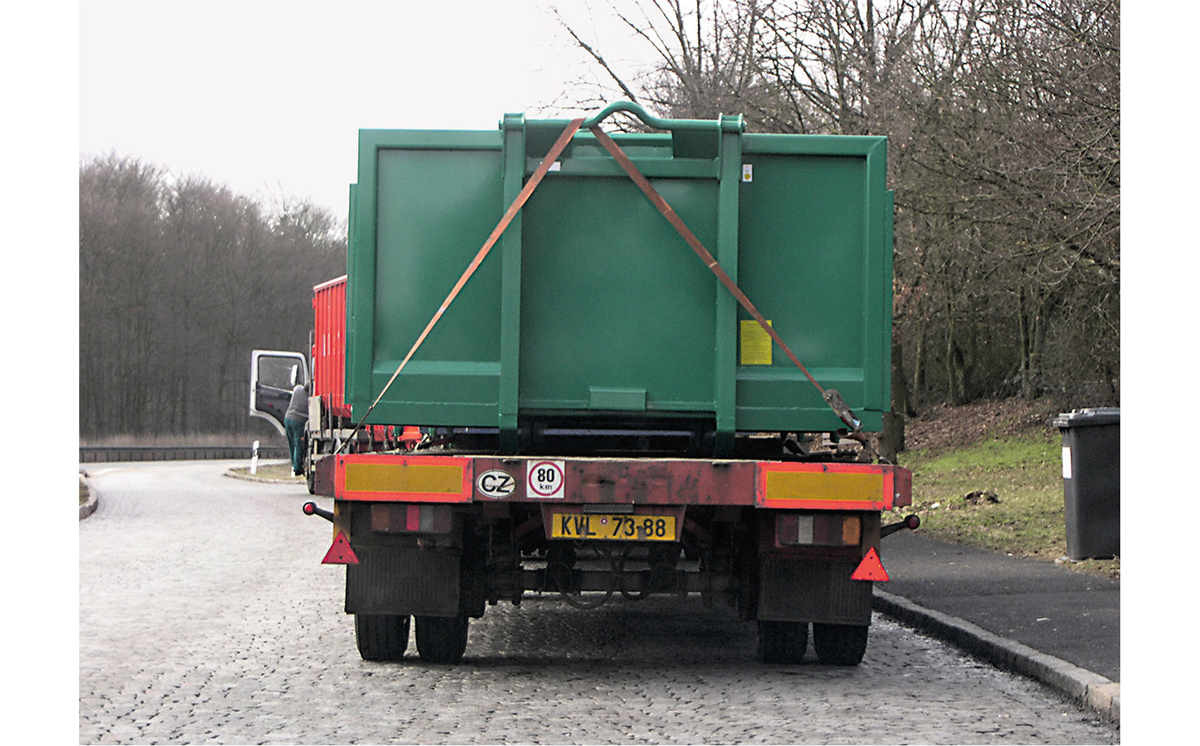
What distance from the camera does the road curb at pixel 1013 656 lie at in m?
5.92

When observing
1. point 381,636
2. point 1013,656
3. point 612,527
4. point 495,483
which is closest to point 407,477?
point 495,483

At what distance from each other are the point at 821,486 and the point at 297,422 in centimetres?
1877

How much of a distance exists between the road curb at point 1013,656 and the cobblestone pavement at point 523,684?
0.09 m

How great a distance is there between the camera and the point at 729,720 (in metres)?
5.61

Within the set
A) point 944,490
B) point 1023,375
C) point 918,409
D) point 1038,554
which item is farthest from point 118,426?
point 1038,554

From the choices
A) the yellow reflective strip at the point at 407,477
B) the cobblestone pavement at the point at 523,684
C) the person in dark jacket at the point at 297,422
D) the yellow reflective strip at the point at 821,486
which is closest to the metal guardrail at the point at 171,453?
the person in dark jacket at the point at 297,422

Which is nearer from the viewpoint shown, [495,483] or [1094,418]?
[495,483]

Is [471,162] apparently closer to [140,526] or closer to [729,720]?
[729,720]

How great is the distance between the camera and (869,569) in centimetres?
633

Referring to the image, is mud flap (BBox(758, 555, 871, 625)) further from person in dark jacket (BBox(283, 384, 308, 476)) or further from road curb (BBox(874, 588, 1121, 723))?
person in dark jacket (BBox(283, 384, 308, 476))

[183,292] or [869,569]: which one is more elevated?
[183,292]

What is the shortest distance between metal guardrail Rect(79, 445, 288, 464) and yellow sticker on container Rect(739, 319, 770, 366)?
143 feet

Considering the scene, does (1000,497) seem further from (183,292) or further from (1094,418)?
(183,292)

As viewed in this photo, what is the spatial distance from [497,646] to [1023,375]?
24223 mm
